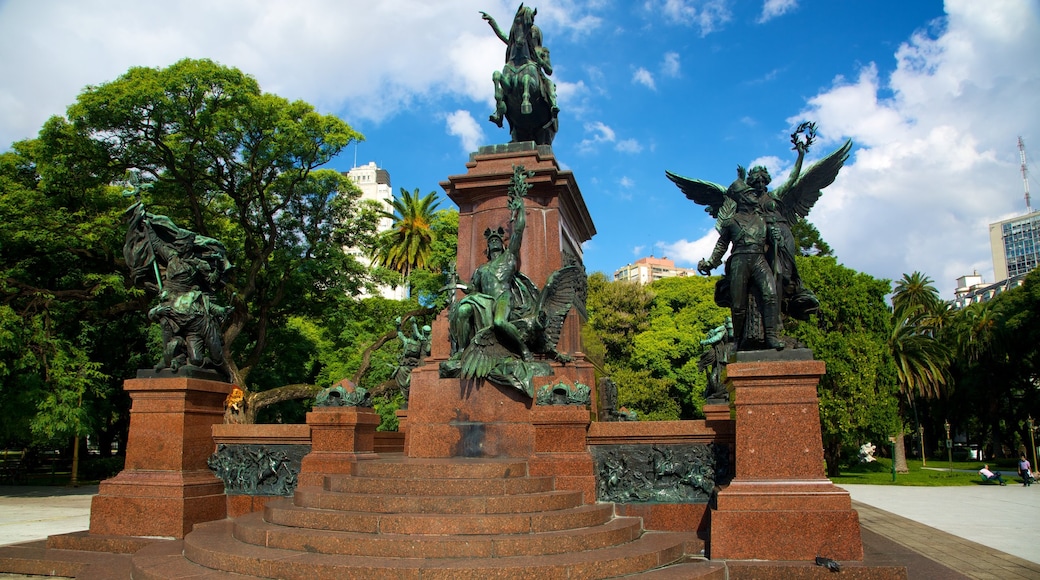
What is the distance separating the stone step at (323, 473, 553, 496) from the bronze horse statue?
25.0 ft

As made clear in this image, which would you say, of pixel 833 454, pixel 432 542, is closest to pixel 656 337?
pixel 833 454

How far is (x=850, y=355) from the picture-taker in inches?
1265

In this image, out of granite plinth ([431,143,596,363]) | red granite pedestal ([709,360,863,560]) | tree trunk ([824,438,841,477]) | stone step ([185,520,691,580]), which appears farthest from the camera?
tree trunk ([824,438,841,477])

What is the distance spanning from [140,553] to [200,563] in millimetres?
1196

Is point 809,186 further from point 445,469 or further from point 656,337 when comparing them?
point 656,337

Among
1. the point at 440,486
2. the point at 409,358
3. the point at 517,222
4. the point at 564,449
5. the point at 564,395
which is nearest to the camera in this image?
the point at 440,486

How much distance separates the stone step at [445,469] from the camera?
7.78m

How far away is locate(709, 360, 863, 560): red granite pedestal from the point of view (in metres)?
6.84

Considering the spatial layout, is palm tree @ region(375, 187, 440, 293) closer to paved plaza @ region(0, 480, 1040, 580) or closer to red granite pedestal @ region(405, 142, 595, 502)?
paved plaza @ region(0, 480, 1040, 580)

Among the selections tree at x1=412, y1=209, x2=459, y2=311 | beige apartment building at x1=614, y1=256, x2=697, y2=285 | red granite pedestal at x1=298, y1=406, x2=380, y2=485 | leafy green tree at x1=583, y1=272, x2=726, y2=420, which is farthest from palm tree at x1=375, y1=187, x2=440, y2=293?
beige apartment building at x1=614, y1=256, x2=697, y2=285

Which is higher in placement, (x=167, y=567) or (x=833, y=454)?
(x=167, y=567)

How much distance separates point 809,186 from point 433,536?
20.2 feet

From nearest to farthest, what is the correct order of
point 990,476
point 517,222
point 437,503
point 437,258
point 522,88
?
point 437,503, point 517,222, point 522,88, point 990,476, point 437,258

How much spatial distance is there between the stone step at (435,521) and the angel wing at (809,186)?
4451 mm
